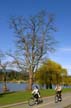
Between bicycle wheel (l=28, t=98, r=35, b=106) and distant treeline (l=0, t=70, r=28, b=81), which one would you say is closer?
bicycle wheel (l=28, t=98, r=35, b=106)

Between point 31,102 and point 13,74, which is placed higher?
point 13,74

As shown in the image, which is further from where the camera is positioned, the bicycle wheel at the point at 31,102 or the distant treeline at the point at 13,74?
the distant treeline at the point at 13,74

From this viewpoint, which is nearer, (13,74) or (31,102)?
(31,102)

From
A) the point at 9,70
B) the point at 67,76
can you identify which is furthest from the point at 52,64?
the point at 9,70

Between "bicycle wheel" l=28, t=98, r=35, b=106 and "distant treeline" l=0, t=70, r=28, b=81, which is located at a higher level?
"distant treeline" l=0, t=70, r=28, b=81

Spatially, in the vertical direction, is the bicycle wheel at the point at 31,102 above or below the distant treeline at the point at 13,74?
below

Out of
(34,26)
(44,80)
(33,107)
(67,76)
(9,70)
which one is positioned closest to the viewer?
(33,107)

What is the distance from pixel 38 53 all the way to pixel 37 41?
6.99 feet

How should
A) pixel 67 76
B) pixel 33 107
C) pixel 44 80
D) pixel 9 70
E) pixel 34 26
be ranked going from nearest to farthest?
pixel 33 107 < pixel 34 26 < pixel 9 70 < pixel 44 80 < pixel 67 76

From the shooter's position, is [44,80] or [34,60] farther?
[44,80]

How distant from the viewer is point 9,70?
6344 centimetres

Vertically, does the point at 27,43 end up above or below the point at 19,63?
above

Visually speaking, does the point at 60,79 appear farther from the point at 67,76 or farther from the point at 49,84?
the point at 67,76

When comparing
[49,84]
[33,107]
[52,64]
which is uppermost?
[52,64]
